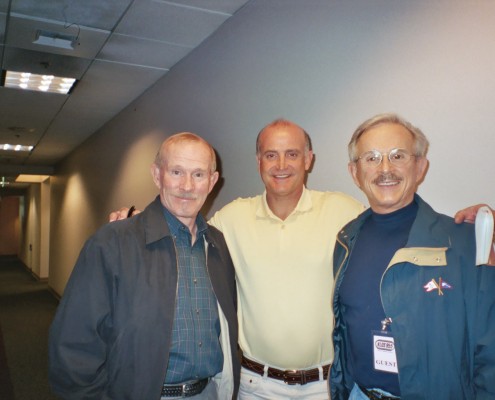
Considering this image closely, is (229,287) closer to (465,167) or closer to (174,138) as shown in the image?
(174,138)

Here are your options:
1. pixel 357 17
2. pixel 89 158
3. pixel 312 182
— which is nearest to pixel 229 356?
pixel 312 182

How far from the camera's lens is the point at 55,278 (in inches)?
382

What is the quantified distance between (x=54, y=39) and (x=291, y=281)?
9.03ft

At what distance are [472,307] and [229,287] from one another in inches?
37.1

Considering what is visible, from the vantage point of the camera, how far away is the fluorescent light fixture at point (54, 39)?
125 inches

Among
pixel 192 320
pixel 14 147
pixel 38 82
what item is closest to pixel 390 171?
pixel 192 320

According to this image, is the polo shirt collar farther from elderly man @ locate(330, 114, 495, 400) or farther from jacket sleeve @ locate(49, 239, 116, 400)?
jacket sleeve @ locate(49, 239, 116, 400)

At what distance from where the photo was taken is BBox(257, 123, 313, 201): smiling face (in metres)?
1.89

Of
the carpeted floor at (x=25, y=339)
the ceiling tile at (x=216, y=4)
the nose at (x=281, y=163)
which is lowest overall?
the carpeted floor at (x=25, y=339)

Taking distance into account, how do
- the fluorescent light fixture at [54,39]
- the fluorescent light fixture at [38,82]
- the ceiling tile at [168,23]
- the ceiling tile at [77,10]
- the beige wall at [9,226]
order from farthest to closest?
the beige wall at [9,226], the fluorescent light fixture at [38,82], the fluorescent light fixture at [54,39], the ceiling tile at [168,23], the ceiling tile at [77,10]

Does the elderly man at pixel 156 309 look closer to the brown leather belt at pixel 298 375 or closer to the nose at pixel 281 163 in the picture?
the brown leather belt at pixel 298 375

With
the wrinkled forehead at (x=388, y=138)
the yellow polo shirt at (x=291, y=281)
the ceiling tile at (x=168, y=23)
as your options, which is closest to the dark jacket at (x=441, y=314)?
the wrinkled forehead at (x=388, y=138)

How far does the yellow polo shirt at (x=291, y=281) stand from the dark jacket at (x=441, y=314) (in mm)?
468

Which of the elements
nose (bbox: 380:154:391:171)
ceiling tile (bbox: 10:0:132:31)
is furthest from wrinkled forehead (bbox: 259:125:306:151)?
ceiling tile (bbox: 10:0:132:31)
